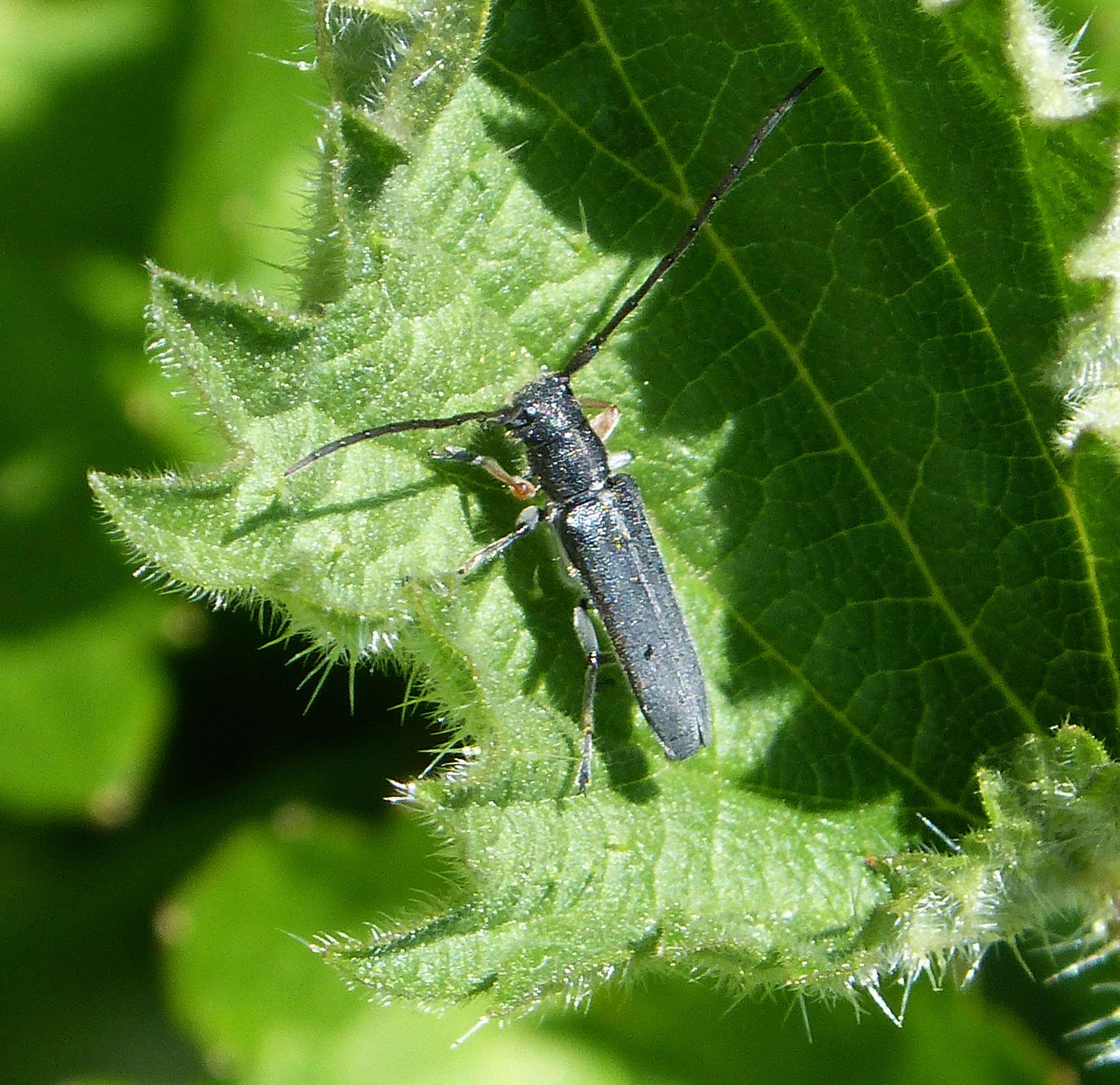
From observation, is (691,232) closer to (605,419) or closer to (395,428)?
(605,419)

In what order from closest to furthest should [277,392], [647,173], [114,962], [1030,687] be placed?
[277,392] → [647,173] → [1030,687] → [114,962]

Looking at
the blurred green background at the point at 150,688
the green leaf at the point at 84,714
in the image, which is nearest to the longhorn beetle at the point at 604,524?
the blurred green background at the point at 150,688

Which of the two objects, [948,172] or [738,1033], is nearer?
[948,172]

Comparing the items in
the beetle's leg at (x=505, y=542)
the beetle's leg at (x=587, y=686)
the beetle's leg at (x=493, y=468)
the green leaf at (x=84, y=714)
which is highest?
the beetle's leg at (x=493, y=468)

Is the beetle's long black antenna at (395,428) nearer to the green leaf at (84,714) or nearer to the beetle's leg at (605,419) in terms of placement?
the beetle's leg at (605,419)

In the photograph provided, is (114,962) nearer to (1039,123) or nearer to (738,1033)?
(738,1033)

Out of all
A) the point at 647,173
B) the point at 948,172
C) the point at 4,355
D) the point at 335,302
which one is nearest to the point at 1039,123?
the point at 948,172
